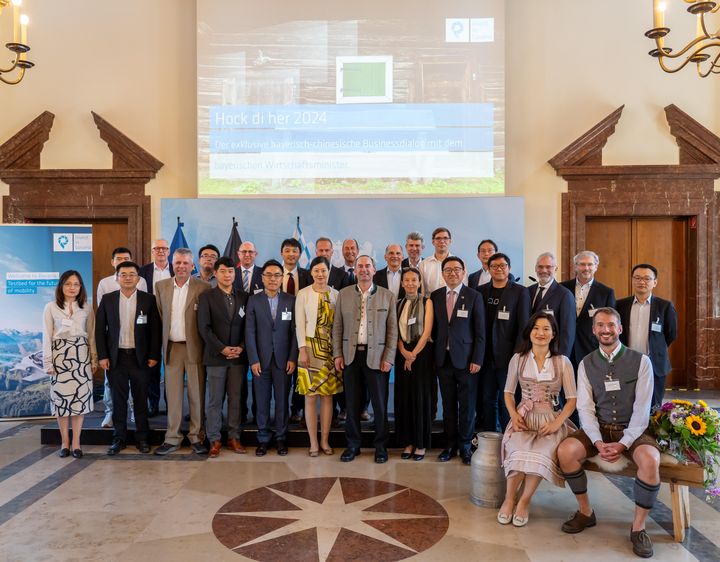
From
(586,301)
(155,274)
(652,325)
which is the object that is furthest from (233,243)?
(652,325)

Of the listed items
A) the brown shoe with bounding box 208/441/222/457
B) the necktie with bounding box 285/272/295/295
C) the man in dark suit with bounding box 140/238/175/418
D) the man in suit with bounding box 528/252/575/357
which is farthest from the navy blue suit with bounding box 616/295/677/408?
the man in dark suit with bounding box 140/238/175/418

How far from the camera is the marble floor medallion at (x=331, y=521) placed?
3.00 meters

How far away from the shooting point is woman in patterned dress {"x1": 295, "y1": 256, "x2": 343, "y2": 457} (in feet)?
14.7

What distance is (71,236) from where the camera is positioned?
6.11m

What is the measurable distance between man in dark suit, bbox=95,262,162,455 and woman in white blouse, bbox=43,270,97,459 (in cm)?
14

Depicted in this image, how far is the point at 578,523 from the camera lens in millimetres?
3238

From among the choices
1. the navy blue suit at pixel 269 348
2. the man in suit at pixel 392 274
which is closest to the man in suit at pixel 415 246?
the man in suit at pixel 392 274

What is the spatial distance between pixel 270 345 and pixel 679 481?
114 inches

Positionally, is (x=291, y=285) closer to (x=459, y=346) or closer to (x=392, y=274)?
(x=392, y=274)

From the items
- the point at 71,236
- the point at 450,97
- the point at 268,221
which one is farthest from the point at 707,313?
the point at 71,236

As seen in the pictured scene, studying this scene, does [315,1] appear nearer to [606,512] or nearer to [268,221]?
[268,221]

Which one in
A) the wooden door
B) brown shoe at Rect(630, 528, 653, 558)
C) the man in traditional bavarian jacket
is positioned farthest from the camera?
the wooden door

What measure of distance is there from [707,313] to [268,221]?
547 cm

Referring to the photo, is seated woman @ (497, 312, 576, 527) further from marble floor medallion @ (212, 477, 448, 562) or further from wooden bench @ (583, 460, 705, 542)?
marble floor medallion @ (212, 477, 448, 562)
